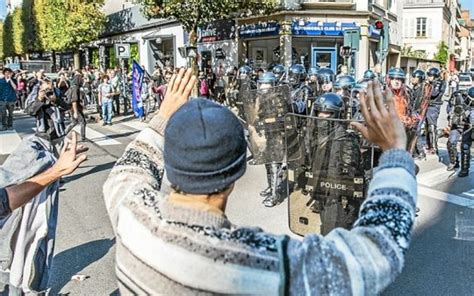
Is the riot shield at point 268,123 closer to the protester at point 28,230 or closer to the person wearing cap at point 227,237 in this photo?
the protester at point 28,230

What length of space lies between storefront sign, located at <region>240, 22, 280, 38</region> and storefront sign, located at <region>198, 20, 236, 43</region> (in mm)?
782

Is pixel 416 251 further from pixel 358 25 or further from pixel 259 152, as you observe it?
pixel 358 25

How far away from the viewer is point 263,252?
1.13 m

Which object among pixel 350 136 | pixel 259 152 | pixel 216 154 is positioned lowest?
pixel 259 152

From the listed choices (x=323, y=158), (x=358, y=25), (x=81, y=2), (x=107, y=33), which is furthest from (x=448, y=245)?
(x=107, y=33)

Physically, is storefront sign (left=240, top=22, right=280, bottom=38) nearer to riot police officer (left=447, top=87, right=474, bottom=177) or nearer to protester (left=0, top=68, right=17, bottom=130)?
protester (left=0, top=68, right=17, bottom=130)

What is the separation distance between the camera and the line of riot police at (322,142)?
3.07 m

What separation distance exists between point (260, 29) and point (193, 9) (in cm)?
520

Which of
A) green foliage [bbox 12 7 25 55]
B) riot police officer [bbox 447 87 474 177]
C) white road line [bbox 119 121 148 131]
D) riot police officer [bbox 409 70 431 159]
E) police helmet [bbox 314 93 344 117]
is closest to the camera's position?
police helmet [bbox 314 93 344 117]

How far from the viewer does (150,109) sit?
1858 centimetres

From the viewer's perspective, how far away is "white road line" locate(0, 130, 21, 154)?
11.8m

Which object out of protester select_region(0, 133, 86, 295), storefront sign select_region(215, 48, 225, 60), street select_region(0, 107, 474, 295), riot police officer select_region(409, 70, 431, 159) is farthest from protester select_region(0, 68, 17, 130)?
protester select_region(0, 133, 86, 295)

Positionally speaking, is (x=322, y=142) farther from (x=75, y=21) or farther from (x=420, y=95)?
(x=75, y=21)

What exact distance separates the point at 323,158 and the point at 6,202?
6.04 feet
